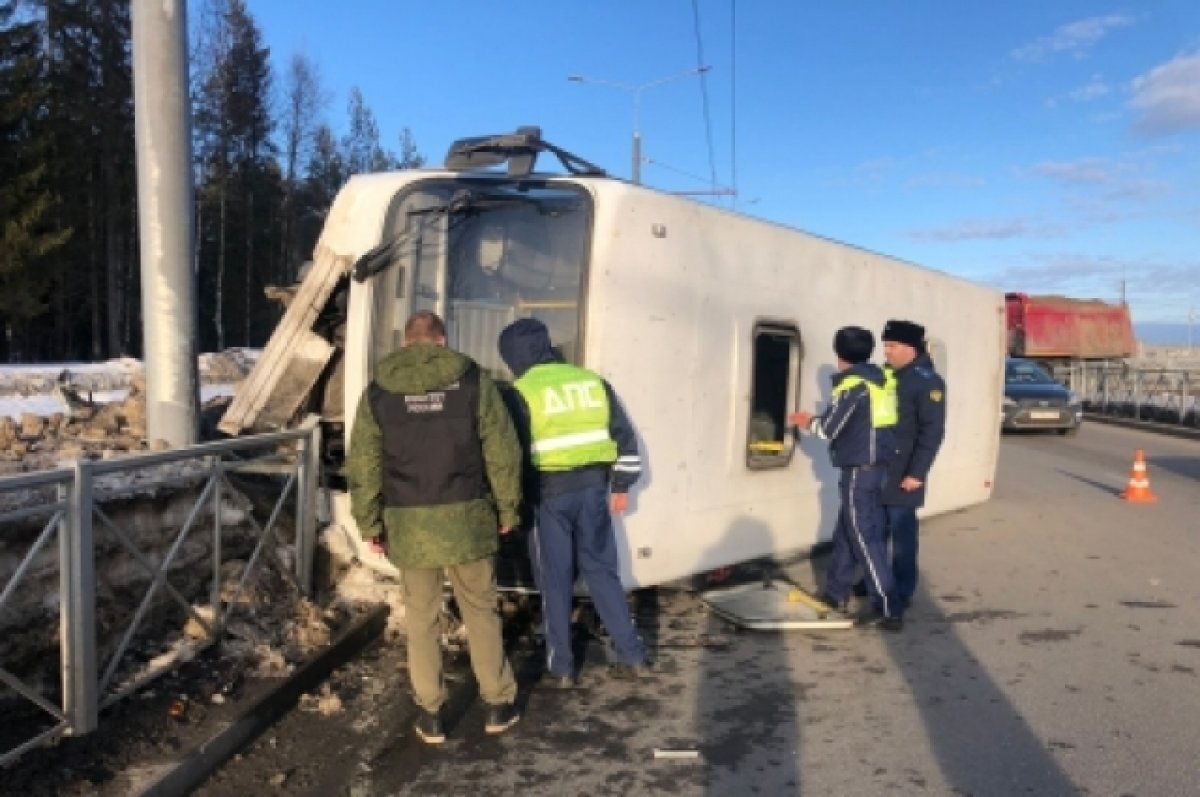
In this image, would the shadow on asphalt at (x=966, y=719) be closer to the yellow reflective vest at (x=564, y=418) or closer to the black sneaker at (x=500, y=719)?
the black sneaker at (x=500, y=719)

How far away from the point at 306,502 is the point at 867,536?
3.40 meters

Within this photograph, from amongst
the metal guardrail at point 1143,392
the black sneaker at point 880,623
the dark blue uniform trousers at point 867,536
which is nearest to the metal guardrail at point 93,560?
the dark blue uniform trousers at point 867,536

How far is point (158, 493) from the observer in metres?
4.80

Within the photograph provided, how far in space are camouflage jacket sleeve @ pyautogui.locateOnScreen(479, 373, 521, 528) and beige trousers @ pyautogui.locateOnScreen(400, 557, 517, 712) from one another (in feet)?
0.84

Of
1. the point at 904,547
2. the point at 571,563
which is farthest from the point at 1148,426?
the point at 571,563

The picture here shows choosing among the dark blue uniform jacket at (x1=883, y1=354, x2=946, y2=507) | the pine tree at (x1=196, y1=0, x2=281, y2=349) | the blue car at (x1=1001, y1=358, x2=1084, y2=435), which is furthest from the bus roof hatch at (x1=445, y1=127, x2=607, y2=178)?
the pine tree at (x1=196, y1=0, x2=281, y2=349)

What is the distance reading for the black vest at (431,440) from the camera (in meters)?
4.30

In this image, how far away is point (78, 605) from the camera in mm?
3805

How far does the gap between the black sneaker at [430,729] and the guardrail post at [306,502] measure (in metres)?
1.57

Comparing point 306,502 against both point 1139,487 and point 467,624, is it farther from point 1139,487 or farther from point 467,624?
point 1139,487

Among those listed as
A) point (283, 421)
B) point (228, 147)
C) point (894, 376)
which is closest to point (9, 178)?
point (228, 147)

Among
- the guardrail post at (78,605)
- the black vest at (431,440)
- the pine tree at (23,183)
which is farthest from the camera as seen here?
the pine tree at (23,183)

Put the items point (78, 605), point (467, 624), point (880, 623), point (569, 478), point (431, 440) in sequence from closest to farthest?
point (78, 605) → point (431, 440) → point (467, 624) → point (569, 478) → point (880, 623)

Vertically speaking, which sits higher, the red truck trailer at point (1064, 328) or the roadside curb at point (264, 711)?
the red truck trailer at point (1064, 328)
